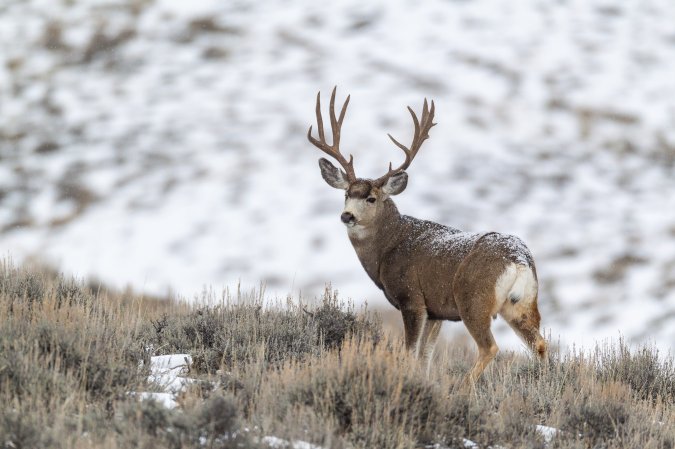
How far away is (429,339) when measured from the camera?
7.80 metres

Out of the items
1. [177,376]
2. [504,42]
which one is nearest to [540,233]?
[504,42]

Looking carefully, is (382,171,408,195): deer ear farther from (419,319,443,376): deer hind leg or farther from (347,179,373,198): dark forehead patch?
(419,319,443,376): deer hind leg

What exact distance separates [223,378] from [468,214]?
54.4ft

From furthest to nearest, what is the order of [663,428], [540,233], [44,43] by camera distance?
1. [44,43]
2. [540,233]
3. [663,428]

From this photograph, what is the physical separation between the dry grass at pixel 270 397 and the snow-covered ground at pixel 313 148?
26.7ft

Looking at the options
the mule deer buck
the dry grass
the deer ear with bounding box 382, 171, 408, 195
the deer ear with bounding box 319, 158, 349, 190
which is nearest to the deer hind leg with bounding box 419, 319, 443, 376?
the mule deer buck

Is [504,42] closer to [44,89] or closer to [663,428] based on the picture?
[44,89]

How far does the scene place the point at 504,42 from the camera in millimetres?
34969

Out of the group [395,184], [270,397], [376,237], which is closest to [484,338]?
[376,237]

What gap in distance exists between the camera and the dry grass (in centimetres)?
501

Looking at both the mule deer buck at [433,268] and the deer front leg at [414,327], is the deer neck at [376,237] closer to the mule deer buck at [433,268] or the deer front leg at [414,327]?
the mule deer buck at [433,268]

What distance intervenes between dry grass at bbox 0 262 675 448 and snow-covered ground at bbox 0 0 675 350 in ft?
26.7

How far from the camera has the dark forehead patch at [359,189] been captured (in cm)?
838

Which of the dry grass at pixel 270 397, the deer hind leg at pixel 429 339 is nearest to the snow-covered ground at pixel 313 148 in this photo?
the deer hind leg at pixel 429 339
